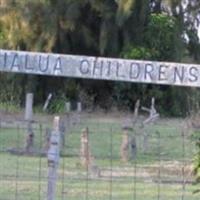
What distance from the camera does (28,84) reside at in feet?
119

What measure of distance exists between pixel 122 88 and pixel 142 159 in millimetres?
20427

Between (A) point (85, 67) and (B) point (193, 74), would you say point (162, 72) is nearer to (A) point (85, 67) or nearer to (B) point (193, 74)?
(B) point (193, 74)

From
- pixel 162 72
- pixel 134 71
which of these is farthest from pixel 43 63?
pixel 162 72

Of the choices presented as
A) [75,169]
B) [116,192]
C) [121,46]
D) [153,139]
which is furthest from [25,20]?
[116,192]

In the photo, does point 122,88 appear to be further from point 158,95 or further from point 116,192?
point 116,192

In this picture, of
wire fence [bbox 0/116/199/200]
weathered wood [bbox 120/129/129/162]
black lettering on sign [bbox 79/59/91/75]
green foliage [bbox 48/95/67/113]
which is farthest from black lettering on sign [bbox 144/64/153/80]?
green foliage [bbox 48/95/67/113]

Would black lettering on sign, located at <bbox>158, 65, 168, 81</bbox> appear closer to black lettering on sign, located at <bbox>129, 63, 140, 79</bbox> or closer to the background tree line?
black lettering on sign, located at <bbox>129, 63, 140, 79</bbox>

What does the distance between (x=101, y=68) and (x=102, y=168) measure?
7.99 m

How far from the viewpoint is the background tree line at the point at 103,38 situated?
35000 mm

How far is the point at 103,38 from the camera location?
3516 cm

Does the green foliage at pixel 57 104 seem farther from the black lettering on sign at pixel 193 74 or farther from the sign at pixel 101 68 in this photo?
the black lettering on sign at pixel 193 74

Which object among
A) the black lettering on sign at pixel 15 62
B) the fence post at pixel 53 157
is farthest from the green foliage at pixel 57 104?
the black lettering on sign at pixel 15 62

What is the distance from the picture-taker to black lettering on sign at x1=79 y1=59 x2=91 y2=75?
19.3 feet

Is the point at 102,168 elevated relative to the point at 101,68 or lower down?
lower down
